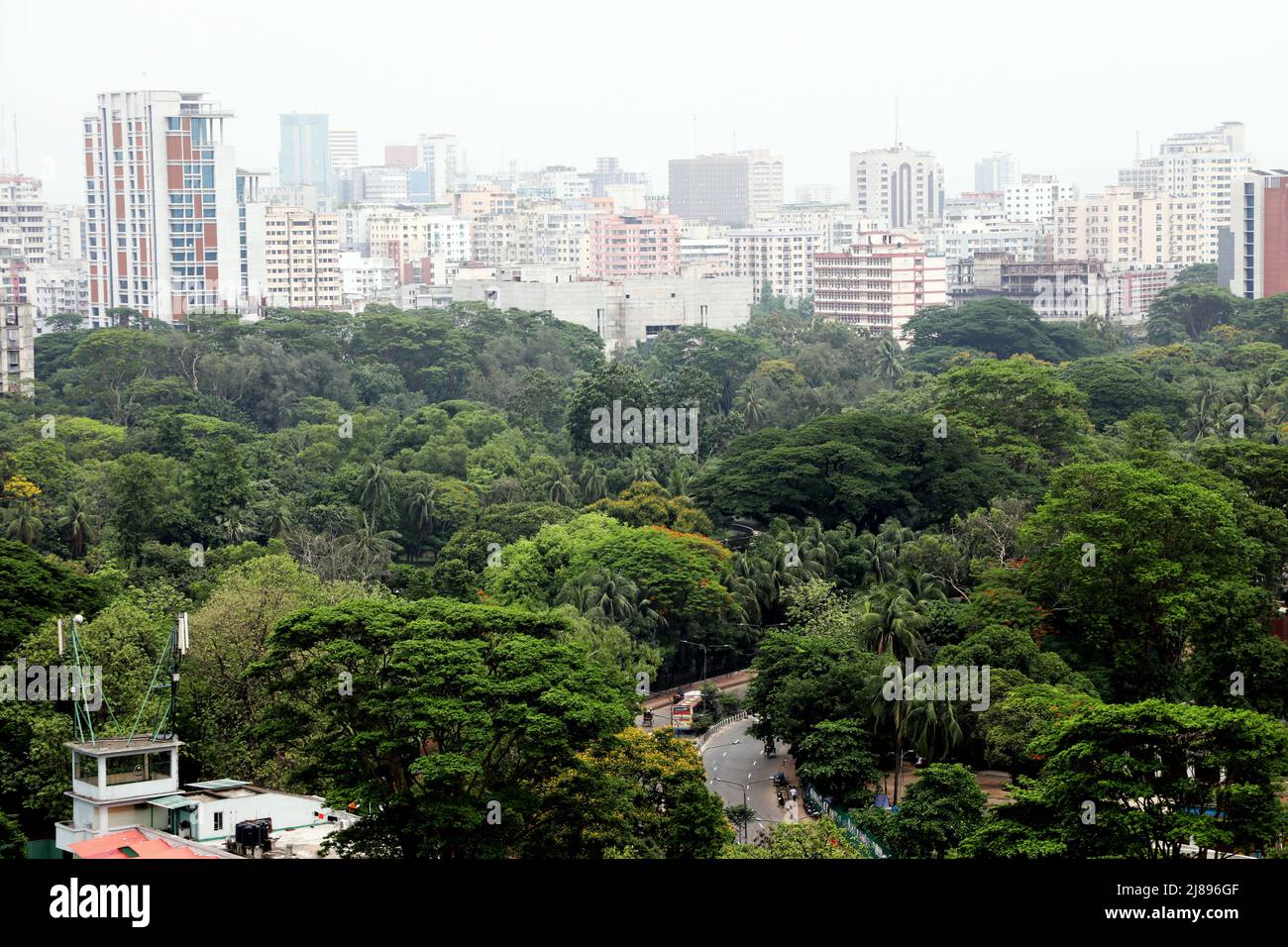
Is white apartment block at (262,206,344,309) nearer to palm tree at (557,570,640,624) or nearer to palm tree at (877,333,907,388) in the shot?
palm tree at (877,333,907,388)

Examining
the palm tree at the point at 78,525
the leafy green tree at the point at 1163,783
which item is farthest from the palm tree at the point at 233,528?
the leafy green tree at the point at 1163,783

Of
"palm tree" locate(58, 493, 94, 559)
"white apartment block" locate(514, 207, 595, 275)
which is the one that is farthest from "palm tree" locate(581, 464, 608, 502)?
"white apartment block" locate(514, 207, 595, 275)

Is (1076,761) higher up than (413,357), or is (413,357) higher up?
(413,357)

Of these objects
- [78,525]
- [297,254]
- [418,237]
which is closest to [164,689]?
[78,525]
